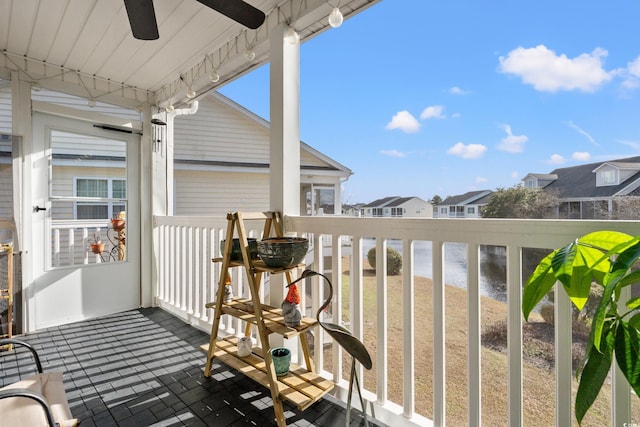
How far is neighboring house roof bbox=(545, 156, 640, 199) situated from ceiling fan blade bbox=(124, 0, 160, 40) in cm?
217

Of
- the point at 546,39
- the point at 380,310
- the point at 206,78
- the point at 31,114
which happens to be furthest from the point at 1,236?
the point at 546,39

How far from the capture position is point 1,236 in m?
2.75

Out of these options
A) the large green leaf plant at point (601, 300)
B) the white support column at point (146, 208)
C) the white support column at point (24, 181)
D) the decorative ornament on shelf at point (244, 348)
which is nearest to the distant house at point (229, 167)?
the white support column at point (146, 208)

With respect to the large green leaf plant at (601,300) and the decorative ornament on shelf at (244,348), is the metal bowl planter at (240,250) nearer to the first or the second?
the decorative ornament on shelf at (244,348)

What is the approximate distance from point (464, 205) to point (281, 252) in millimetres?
1042

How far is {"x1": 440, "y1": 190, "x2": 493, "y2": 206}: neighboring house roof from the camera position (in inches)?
67.1

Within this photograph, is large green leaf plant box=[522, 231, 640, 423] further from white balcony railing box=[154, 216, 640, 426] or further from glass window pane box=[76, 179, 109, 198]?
glass window pane box=[76, 179, 109, 198]

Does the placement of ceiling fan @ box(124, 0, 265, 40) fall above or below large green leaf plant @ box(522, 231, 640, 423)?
above

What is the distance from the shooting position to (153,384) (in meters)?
2.08

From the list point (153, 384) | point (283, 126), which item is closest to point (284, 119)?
point (283, 126)

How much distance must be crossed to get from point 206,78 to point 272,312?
2310 millimetres

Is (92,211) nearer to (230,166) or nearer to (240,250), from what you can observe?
(240,250)

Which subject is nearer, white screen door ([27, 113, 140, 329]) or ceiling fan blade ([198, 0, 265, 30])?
ceiling fan blade ([198, 0, 265, 30])

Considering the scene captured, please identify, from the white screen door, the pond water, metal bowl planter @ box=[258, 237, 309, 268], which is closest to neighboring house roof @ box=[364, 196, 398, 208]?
the pond water
